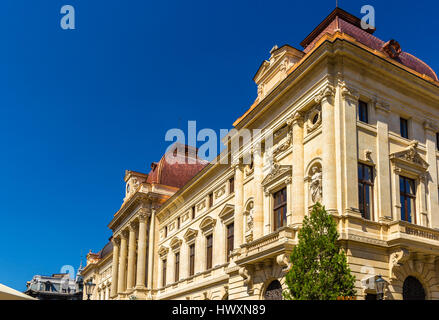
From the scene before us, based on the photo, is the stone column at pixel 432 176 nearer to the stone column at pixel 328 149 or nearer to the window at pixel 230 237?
the stone column at pixel 328 149

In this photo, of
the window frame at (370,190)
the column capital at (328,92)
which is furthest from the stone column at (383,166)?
the column capital at (328,92)

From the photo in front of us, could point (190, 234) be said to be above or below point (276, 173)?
below

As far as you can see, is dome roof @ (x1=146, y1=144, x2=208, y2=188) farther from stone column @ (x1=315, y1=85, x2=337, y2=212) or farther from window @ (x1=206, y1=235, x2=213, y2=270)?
stone column @ (x1=315, y1=85, x2=337, y2=212)

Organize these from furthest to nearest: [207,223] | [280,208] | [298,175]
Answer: [207,223] → [280,208] → [298,175]

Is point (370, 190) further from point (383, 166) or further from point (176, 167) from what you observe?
point (176, 167)

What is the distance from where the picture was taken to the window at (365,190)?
22906 millimetres

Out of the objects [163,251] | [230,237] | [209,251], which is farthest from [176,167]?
[230,237]

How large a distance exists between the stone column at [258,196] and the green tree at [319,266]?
7099mm

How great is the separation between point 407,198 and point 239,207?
997 centimetres

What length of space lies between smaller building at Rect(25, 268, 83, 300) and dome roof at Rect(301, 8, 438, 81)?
96733mm

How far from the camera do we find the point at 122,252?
183ft

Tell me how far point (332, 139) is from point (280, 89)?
4888mm

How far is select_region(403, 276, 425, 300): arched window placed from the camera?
22.4 m

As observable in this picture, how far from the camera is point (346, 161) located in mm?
22531
